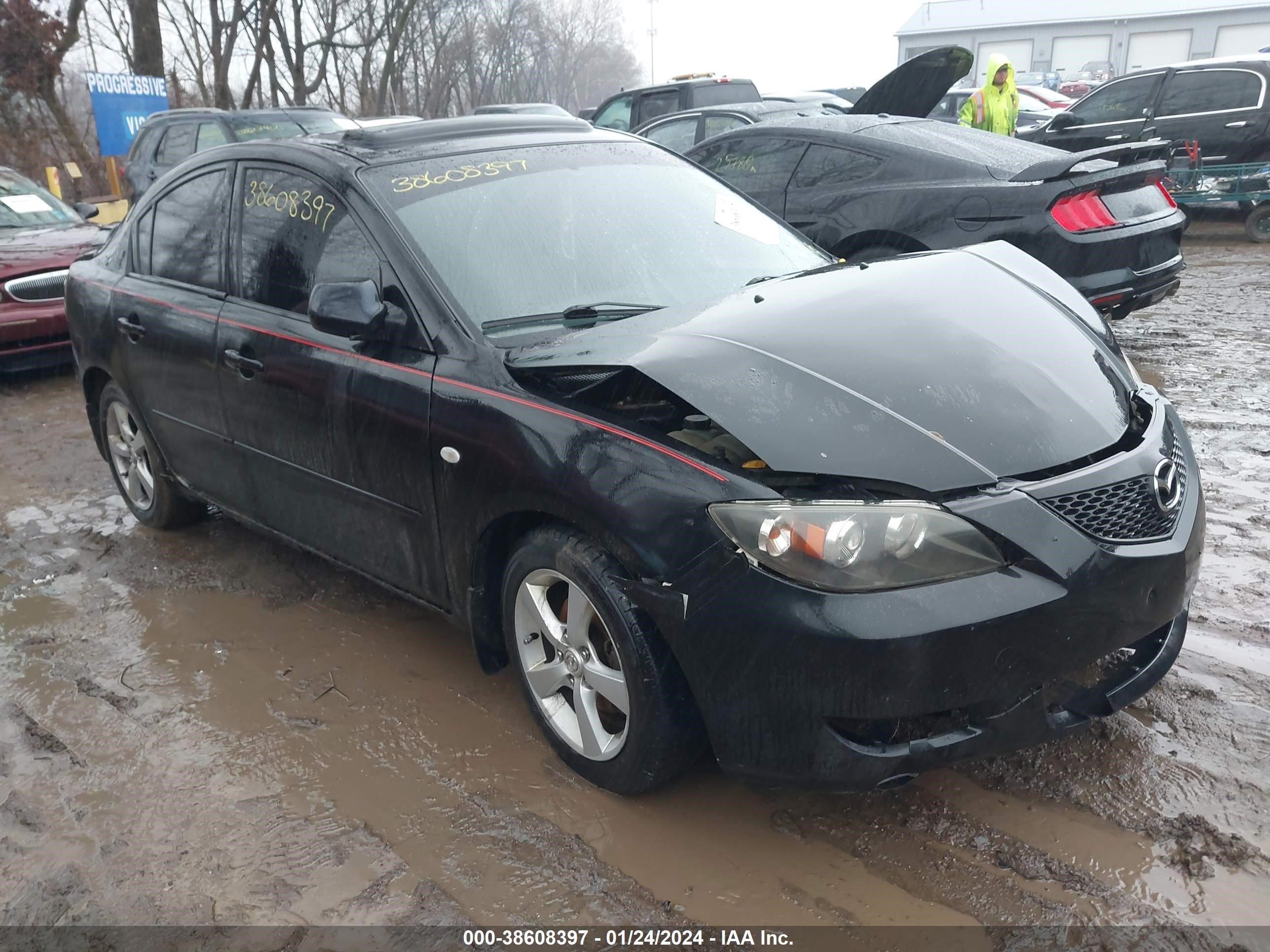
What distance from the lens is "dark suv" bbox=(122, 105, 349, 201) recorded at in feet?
38.4

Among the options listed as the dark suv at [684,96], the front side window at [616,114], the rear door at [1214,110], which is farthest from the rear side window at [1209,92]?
the front side window at [616,114]

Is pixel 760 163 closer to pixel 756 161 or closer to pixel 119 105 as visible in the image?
pixel 756 161

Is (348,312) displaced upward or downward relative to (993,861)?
upward

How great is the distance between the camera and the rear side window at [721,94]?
12.4 meters

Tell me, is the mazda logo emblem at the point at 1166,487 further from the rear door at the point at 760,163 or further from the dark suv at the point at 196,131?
the dark suv at the point at 196,131

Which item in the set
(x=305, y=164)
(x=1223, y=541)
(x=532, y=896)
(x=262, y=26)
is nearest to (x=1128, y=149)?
(x=1223, y=541)

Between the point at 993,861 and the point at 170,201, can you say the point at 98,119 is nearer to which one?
the point at 170,201

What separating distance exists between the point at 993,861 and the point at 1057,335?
4.58 ft

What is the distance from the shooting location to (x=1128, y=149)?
239 inches

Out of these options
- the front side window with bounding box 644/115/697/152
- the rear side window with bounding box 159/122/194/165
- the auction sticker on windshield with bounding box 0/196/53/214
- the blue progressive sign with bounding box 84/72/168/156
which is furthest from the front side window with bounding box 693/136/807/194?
the blue progressive sign with bounding box 84/72/168/156

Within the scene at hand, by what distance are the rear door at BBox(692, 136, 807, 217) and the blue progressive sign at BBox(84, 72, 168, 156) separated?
49.0 ft

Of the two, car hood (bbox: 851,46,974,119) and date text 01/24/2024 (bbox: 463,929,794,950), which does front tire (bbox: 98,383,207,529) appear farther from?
car hood (bbox: 851,46,974,119)

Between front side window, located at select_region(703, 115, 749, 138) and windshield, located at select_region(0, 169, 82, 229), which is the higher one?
front side window, located at select_region(703, 115, 749, 138)

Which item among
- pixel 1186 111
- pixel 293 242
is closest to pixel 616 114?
pixel 1186 111
